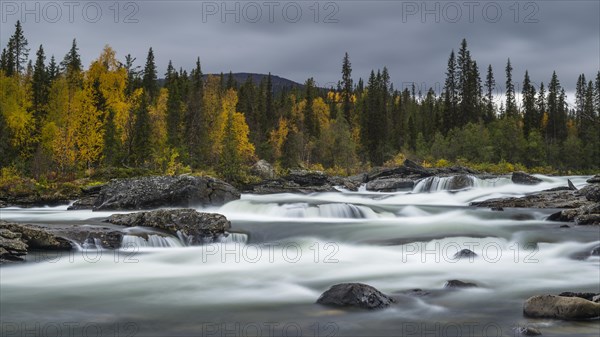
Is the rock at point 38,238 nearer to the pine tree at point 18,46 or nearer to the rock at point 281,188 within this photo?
the rock at point 281,188

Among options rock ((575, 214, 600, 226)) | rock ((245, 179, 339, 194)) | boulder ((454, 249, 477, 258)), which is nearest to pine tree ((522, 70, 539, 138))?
rock ((245, 179, 339, 194))

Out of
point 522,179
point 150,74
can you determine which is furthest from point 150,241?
point 150,74

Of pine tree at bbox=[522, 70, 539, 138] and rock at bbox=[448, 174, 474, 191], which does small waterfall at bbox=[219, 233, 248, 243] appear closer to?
rock at bbox=[448, 174, 474, 191]

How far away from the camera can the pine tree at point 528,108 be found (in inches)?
3290

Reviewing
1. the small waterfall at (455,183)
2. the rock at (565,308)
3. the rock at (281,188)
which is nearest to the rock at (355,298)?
the rock at (565,308)

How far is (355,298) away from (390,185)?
999 inches

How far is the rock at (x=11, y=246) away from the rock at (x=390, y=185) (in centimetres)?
2370

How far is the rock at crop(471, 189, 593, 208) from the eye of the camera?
21969 mm

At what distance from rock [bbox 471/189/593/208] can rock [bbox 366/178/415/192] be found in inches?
320

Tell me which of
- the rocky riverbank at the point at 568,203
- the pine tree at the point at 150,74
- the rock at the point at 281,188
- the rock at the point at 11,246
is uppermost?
the pine tree at the point at 150,74

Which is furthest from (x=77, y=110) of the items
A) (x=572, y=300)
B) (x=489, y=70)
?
(x=489, y=70)

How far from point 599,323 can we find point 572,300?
1.49ft

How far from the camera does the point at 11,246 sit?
39.8 feet

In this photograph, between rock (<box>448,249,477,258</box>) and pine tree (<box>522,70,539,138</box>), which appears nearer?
rock (<box>448,249,477,258</box>)
